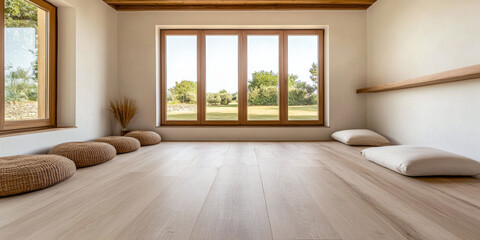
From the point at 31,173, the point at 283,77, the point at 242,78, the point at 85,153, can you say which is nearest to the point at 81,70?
the point at 85,153

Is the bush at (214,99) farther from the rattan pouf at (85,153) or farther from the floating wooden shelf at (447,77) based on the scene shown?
the floating wooden shelf at (447,77)

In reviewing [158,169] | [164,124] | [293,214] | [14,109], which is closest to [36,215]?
[158,169]

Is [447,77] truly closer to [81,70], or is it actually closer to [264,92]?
[264,92]

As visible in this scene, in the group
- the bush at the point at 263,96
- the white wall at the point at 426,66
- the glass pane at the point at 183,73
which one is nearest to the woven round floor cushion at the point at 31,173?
the glass pane at the point at 183,73

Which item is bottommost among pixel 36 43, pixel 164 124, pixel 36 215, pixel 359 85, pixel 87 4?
pixel 36 215

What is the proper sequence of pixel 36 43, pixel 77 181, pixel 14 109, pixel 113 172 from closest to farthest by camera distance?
pixel 77 181 → pixel 113 172 → pixel 14 109 → pixel 36 43

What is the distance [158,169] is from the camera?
2381 millimetres

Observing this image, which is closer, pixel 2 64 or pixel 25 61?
pixel 2 64

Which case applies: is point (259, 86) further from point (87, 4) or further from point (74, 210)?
point (74, 210)

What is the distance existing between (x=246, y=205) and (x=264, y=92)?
335 cm

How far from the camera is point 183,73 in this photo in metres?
4.65

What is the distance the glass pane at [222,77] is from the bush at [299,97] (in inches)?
40.6

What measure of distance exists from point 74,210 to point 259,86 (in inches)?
144

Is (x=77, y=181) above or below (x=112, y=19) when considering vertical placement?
below
